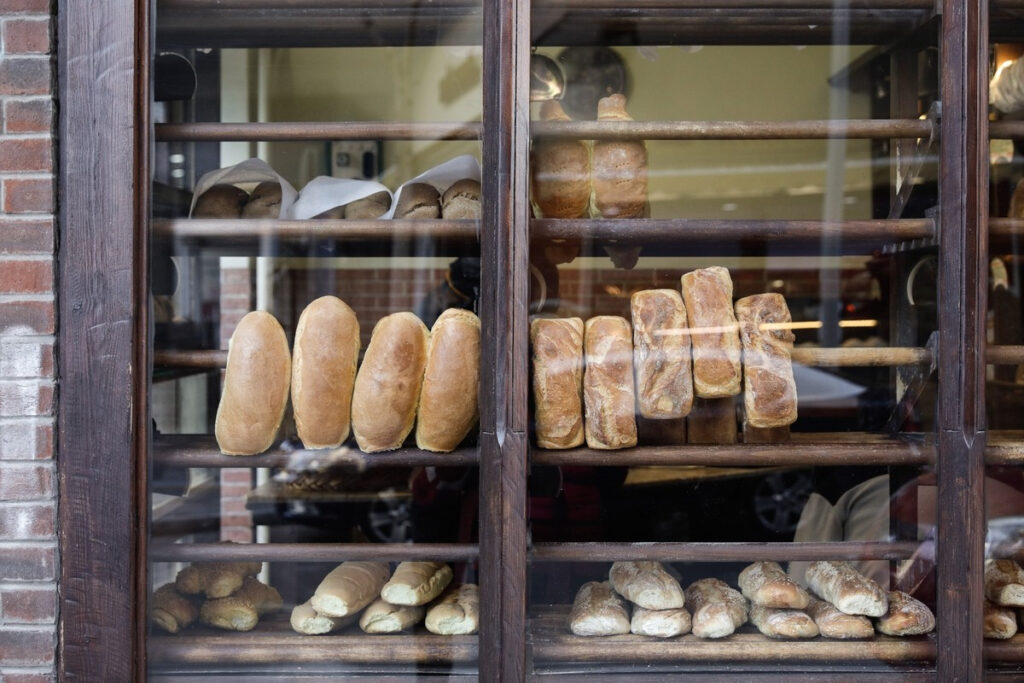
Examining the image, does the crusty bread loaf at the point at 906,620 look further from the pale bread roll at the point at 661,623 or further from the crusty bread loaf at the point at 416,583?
the crusty bread loaf at the point at 416,583

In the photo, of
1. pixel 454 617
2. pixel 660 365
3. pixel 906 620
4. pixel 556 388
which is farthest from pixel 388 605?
pixel 906 620

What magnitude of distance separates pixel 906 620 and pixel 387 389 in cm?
120

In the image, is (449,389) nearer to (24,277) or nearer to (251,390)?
(251,390)

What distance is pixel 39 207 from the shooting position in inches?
55.9

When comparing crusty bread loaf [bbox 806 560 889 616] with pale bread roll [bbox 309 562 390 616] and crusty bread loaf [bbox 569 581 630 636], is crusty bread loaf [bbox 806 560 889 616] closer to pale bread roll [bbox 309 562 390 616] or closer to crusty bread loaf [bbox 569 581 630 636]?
crusty bread loaf [bbox 569 581 630 636]

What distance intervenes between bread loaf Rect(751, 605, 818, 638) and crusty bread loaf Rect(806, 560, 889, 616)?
8 cm

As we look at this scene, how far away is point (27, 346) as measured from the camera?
4.67ft

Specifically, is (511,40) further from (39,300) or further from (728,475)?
(728,475)

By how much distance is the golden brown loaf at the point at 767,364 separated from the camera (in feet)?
4.93

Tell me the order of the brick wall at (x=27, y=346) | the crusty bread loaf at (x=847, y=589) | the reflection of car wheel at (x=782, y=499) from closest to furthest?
1. the brick wall at (x=27, y=346)
2. the crusty bread loaf at (x=847, y=589)
3. the reflection of car wheel at (x=782, y=499)

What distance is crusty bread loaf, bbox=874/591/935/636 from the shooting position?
1502mm

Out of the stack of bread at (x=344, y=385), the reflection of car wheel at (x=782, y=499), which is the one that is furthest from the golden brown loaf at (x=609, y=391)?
the reflection of car wheel at (x=782, y=499)

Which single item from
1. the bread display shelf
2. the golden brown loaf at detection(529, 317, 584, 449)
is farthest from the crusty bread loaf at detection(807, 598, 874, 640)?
the bread display shelf

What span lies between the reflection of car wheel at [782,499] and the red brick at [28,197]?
1782 millimetres
